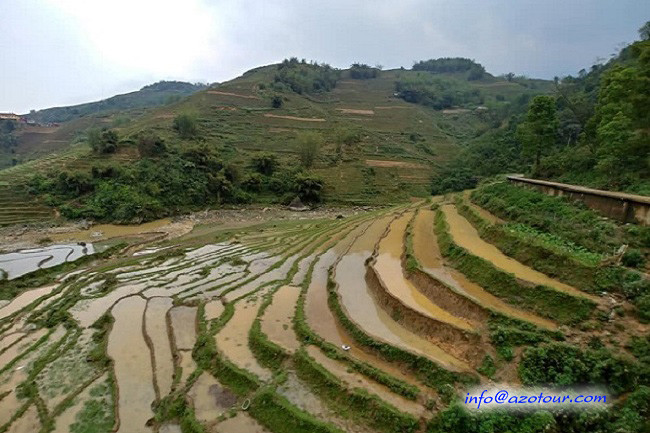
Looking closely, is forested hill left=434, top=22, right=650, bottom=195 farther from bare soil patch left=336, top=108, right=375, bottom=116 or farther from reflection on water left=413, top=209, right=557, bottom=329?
bare soil patch left=336, top=108, right=375, bottom=116

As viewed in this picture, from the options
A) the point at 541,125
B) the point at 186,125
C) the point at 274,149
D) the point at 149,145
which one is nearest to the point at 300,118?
the point at 274,149

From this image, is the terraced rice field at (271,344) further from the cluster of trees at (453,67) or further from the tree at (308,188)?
the cluster of trees at (453,67)

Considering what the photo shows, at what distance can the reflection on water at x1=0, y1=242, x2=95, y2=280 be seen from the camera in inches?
791

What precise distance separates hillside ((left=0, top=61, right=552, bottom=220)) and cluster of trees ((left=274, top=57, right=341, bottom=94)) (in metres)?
0.41

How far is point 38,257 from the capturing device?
73.8 feet

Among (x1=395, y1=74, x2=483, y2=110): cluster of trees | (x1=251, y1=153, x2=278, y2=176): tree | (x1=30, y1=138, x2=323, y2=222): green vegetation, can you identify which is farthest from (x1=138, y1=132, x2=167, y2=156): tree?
(x1=395, y1=74, x2=483, y2=110): cluster of trees

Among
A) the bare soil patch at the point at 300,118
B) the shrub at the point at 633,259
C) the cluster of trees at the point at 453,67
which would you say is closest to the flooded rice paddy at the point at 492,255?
the shrub at the point at 633,259

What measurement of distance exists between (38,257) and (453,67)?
521 ft

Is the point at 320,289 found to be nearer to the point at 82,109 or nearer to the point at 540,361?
the point at 540,361

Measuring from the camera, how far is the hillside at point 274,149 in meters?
36.6

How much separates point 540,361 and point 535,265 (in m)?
4.29

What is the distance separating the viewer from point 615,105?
62.5ft

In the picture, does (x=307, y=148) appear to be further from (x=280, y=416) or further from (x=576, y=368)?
(x=576, y=368)

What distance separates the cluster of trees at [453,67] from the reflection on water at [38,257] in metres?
139
